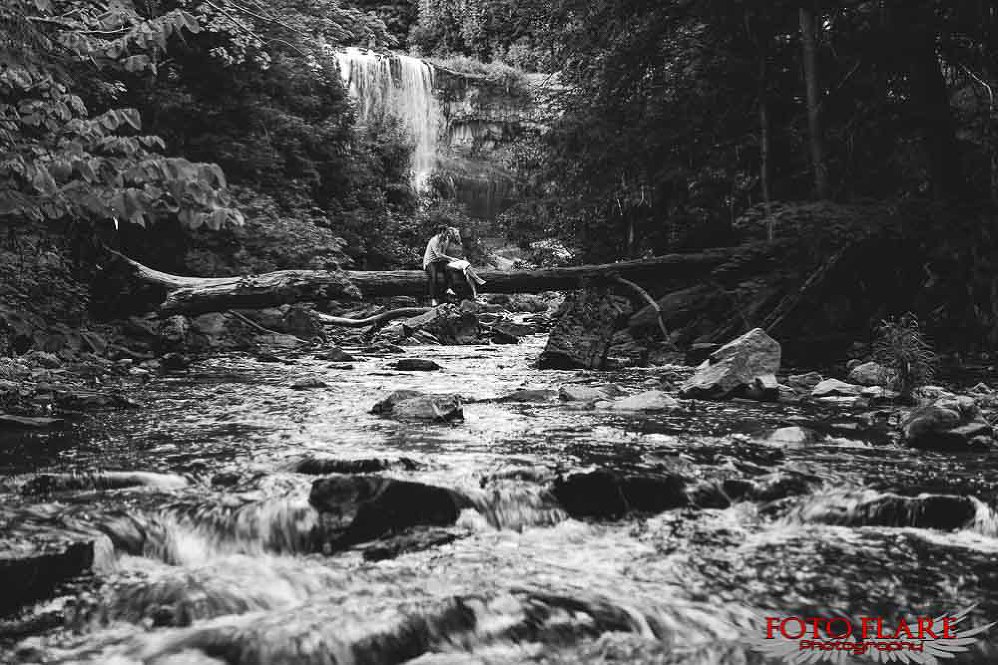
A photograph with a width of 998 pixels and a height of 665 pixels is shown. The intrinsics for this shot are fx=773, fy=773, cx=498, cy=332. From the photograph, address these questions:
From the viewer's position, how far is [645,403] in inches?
260

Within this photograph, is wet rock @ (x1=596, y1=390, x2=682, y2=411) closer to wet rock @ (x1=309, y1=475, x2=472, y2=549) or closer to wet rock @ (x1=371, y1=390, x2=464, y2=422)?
wet rock @ (x1=371, y1=390, x2=464, y2=422)

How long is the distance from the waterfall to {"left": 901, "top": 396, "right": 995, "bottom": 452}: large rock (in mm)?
27982

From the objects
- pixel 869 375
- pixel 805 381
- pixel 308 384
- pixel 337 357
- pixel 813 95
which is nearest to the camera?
pixel 869 375

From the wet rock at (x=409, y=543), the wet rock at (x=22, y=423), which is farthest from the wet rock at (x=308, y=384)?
the wet rock at (x=409, y=543)

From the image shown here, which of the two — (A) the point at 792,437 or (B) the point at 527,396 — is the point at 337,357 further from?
(A) the point at 792,437

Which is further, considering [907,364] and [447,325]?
[447,325]

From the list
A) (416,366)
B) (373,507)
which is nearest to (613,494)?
(373,507)

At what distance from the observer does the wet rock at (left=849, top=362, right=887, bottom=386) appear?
754 centimetres

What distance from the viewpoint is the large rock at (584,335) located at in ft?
32.8

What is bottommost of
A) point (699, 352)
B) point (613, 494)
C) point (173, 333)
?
point (613, 494)

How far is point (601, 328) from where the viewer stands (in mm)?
10312

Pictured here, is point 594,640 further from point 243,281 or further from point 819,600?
point 243,281

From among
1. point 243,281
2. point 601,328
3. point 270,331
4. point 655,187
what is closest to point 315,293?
point 243,281

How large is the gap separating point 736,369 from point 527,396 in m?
2.09
